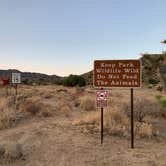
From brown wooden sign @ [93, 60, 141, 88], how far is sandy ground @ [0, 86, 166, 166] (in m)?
2.00

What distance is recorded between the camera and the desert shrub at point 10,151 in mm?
10031

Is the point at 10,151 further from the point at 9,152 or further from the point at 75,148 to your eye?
the point at 75,148

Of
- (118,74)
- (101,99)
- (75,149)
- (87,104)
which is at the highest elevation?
(118,74)

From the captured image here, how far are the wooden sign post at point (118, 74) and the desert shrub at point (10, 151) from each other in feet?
11.0

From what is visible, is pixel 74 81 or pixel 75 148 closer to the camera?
pixel 75 148

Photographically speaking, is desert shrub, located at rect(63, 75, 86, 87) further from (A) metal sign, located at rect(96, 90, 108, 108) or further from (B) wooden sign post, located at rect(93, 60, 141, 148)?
(B) wooden sign post, located at rect(93, 60, 141, 148)

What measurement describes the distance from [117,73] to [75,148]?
8.92 feet

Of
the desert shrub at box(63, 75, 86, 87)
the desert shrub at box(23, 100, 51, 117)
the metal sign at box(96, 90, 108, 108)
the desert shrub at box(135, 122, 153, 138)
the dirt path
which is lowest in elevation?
the dirt path

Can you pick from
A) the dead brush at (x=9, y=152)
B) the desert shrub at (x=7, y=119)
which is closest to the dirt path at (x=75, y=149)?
the dead brush at (x=9, y=152)

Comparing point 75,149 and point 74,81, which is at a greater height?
point 74,81

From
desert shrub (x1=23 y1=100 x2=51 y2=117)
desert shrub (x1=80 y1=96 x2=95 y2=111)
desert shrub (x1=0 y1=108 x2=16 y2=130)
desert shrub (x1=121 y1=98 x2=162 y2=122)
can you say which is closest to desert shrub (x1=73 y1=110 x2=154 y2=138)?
desert shrub (x1=121 y1=98 x2=162 y2=122)

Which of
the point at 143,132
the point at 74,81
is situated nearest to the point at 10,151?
the point at 143,132

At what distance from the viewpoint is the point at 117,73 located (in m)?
11.7

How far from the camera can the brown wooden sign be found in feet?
37.5
